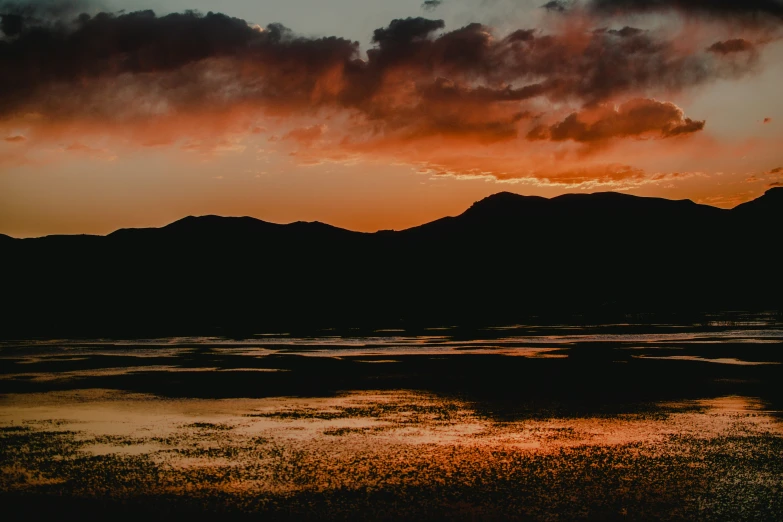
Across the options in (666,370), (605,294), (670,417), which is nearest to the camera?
(670,417)

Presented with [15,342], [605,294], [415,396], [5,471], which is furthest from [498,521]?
[605,294]

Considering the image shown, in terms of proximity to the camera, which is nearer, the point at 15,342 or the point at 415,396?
the point at 415,396

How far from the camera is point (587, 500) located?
12.0 meters

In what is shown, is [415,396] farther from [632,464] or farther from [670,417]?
[632,464]

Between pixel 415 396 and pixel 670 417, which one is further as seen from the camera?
pixel 415 396

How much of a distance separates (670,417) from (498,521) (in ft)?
34.9

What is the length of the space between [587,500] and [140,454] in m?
10.0

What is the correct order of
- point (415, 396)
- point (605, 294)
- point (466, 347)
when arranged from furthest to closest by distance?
point (605, 294), point (466, 347), point (415, 396)

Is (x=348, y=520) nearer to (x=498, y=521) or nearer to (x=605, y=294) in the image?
(x=498, y=521)

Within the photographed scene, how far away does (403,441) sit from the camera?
668 inches

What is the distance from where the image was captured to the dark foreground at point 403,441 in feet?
39.5

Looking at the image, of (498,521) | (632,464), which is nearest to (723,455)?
(632,464)

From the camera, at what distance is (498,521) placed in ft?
36.0

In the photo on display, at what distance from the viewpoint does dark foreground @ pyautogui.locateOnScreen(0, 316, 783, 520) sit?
12.0 m
